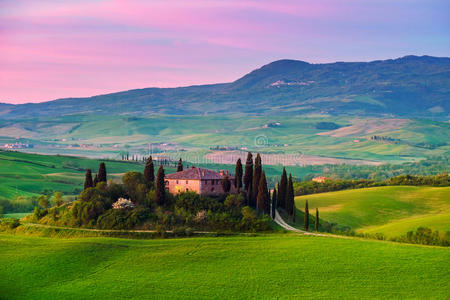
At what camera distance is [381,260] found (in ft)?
221

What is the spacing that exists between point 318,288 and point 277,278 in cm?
467

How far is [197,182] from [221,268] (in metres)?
27.4

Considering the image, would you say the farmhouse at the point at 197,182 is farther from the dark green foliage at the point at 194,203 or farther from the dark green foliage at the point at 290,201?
the dark green foliage at the point at 290,201

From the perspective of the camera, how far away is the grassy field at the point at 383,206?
117188 millimetres

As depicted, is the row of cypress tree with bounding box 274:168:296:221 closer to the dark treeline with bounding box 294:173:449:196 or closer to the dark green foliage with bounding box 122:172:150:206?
the dark green foliage with bounding box 122:172:150:206

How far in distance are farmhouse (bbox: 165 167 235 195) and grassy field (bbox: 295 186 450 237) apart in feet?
96.3

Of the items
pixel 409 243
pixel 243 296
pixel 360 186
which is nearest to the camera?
pixel 243 296

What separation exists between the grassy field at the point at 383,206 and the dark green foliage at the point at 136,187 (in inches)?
1575

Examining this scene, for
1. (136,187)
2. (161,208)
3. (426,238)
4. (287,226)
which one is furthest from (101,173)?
(426,238)

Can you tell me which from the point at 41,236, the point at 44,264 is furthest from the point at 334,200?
the point at 44,264

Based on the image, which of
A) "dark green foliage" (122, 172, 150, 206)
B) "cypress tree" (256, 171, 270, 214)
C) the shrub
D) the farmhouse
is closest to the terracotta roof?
the farmhouse

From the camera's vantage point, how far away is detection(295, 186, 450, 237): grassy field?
11719 cm

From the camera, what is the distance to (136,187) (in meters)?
91.4

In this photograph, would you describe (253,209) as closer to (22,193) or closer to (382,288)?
(382,288)
